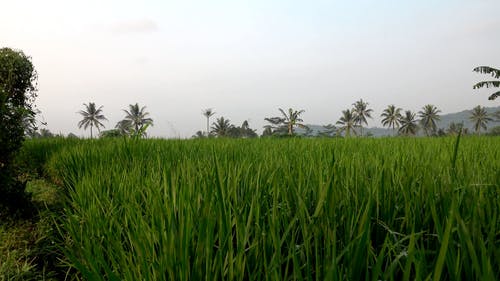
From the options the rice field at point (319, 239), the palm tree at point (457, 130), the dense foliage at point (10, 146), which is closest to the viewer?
the rice field at point (319, 239)

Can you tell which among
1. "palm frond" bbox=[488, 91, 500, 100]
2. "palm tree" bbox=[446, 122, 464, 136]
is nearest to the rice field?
"palm tree" bbox=[446, 122, 464, 136]

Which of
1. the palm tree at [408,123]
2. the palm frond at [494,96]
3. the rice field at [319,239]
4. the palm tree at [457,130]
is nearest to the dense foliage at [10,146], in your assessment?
the rice field at [319,239]

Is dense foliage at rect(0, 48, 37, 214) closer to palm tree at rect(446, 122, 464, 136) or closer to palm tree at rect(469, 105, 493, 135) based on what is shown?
palm tree at rect(446, 122, 464, 136)

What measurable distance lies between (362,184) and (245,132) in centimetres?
7342

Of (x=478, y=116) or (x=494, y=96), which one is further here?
(x=478, y=116)

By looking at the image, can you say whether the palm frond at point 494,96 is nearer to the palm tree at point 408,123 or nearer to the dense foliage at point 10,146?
the dense foliage at point 10,146

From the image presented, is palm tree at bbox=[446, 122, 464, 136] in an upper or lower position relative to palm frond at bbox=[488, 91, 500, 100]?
lower

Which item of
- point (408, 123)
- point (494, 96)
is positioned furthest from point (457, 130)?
point (408, 123)

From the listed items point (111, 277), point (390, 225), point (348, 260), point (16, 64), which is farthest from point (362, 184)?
point (16, 64)

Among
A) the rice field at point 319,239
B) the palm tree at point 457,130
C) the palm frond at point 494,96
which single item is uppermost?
the palm frond at point 494,96

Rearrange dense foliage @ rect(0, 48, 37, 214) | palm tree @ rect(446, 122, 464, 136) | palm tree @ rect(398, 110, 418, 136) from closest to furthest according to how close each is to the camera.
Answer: palm tree @ rect(446, 122, 464, 136)
dense foliage @ rect(0, 48, 37, 214)
palm tree @ rect(398, 110, 418, 136)

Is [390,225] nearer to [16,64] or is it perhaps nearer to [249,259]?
[249,259]

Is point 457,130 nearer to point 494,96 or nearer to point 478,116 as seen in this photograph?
point 494,96

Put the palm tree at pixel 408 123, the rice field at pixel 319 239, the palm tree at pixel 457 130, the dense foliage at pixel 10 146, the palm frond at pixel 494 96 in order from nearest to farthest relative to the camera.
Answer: the rice field at pixel 319 239 < the palm tree at pixel 457 130 < the dense foliage at pixel 10 146 < the palm frond at pixel 494 96 < the palm tree at pixel 408 123
